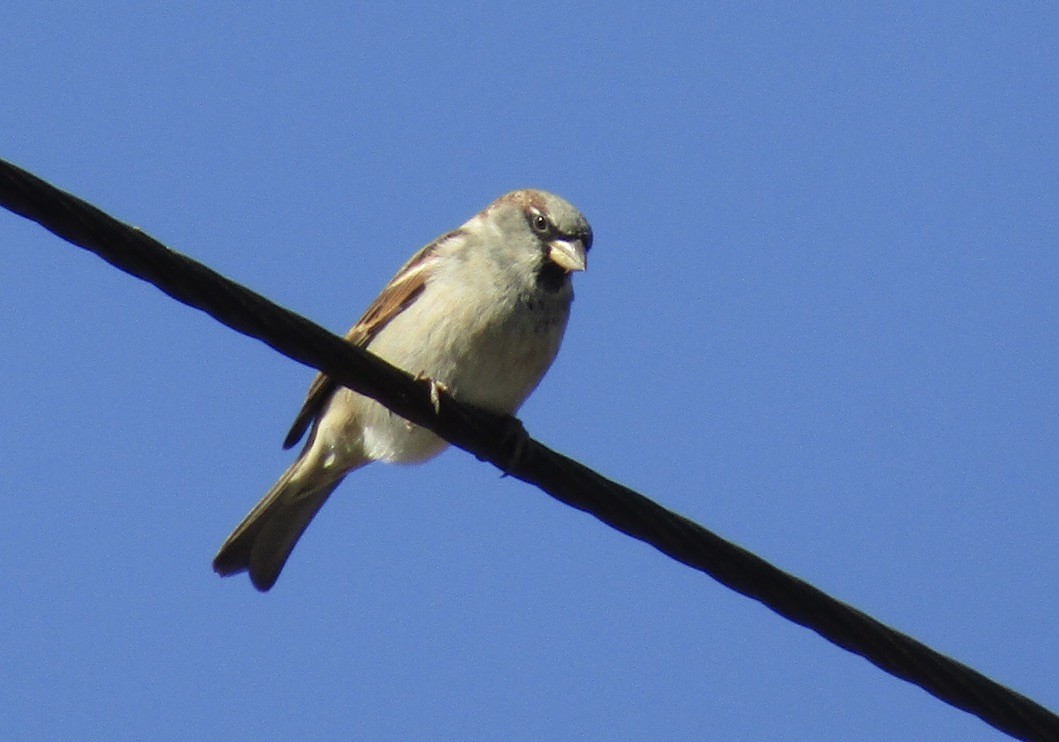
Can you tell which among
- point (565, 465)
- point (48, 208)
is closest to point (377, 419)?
point (565, 465)

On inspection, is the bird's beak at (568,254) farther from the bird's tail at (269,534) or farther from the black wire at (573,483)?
the black wire at (573,483)

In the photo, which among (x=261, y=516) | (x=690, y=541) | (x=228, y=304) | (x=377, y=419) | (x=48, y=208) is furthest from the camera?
(x=261, y=516)

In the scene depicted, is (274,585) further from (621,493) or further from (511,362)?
(621,493)

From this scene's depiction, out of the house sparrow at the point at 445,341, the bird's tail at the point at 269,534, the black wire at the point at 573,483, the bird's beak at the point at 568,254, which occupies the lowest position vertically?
the black wire at the point at 573,483

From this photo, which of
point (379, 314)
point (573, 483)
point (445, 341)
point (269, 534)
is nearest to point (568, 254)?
point (445, 341)

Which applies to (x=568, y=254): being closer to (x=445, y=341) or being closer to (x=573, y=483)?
(x=445, y=341)

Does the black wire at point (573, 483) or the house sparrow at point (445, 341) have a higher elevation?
the house sparrow at point (445, 341)

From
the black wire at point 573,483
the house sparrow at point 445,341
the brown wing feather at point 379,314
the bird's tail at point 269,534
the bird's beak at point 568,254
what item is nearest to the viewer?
the black wire at point 573,483

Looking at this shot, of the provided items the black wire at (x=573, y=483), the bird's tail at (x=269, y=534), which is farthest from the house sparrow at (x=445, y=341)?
the black wire at (x=573, y=483)
